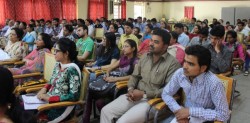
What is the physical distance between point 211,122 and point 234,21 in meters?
12.4

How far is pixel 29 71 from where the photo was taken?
3186 millimetres

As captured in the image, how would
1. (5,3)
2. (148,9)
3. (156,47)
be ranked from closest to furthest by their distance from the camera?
(156,47)
(5,3)
(148,9)

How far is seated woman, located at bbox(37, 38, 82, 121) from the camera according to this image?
2160 millimetres

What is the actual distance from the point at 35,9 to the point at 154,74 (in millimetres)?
8552

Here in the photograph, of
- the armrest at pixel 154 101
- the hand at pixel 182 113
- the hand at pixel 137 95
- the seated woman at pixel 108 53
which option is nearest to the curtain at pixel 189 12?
the seated woman at pixel 108 53

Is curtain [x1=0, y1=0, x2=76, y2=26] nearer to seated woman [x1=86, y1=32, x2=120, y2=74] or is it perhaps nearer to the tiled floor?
seated woman [x1=86, y1=32, x2=120, y2=74]

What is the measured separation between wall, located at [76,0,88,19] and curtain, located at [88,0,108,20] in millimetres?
139

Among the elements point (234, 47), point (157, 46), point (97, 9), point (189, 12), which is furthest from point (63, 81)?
point (189, 12)

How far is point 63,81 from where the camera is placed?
2.26 metres

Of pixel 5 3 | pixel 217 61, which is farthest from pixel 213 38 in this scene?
pixel 5 3

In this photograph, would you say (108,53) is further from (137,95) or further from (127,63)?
(137,95)

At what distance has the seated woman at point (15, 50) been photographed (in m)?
3.88

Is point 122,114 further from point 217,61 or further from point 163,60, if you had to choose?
point 217,61

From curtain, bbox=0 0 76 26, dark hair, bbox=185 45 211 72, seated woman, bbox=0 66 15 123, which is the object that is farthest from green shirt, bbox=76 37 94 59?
curtain, bbox=0 0 76 26
